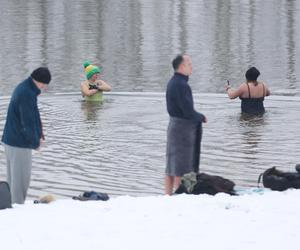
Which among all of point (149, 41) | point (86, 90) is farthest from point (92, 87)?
point (149, 41)

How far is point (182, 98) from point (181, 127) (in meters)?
0.38

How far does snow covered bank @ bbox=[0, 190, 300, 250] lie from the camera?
9.92m

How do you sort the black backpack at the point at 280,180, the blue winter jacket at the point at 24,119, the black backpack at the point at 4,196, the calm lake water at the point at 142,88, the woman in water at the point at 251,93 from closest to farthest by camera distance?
the black backpack at the point at 4,196 < the blue winter jacket at the point at 24,119 < the black backpack at the point at 280,180 < the calm lake water at the point at 142,88 < the woman in water at the point at 251,93

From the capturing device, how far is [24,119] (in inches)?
481

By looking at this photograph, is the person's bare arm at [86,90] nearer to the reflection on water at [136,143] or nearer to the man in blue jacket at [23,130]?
the reflection on water at [136,143]

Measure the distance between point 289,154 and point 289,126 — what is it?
2631 millimetres

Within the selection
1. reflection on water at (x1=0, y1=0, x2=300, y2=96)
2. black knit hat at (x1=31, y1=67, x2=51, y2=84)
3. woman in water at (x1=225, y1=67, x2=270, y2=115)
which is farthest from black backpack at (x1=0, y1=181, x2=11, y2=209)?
reflection on water at (x1=0, y1=0, x2=300, y2=96)

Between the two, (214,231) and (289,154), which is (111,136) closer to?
(289,154)

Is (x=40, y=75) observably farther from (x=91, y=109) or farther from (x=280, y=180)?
(x=91, y=109)

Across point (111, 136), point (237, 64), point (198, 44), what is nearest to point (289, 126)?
point (111, 136)

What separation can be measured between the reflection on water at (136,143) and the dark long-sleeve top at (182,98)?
5.59 ft

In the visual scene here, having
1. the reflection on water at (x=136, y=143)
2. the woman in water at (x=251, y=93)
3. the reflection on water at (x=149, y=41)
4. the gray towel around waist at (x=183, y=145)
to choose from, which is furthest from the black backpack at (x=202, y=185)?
the reflection on water at (x=149, y=41)

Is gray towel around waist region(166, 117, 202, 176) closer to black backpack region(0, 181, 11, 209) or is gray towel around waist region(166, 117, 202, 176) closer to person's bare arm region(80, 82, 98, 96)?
black backpack region(0, 181, 11, 209)

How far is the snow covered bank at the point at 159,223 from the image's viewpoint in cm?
992
